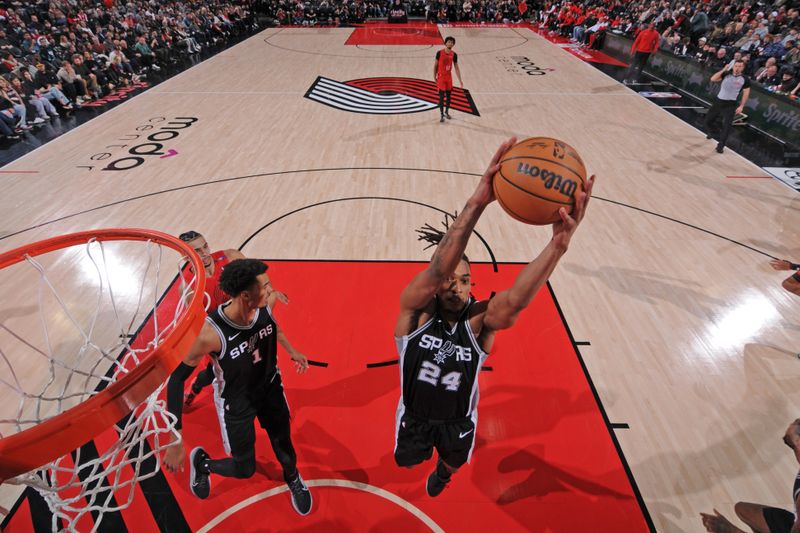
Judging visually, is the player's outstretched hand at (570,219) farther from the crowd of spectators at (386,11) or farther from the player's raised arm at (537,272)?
the crowd of spectators at (386,11)

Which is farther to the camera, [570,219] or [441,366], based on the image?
[441,366]

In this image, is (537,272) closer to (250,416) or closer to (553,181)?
(553,181)

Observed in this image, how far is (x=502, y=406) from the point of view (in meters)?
Answer: 3.82

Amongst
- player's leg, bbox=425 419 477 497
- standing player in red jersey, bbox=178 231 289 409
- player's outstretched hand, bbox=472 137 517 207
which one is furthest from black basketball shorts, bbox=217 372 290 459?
player's outstretched hand, bbox=472 137 517 207

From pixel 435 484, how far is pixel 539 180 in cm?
227

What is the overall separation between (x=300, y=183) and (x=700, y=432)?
6358 millimetres

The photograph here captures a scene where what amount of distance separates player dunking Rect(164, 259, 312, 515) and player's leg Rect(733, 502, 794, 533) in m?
3.05

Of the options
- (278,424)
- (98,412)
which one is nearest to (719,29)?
(278,424)

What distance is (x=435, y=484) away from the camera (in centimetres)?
308

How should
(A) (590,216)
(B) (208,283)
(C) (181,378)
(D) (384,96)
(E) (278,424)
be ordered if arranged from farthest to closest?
(D) (384,96)
(A) (590,216)
(B) (208,283)
(E) (278,424)
(C) (181,378)

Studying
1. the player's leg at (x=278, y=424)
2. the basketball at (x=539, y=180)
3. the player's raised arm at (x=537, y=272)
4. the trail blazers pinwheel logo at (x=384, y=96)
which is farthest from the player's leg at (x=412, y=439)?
the trail blazers pinwheel logo at (x=384, y=96)

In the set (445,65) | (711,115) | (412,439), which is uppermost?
(445,65)

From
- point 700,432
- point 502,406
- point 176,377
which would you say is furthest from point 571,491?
point 176,377

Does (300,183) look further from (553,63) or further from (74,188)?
(553,63)
